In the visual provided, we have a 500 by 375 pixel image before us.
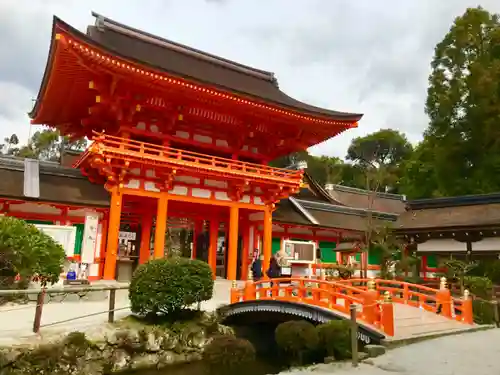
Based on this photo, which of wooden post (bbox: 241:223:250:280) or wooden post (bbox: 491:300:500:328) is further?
wooden post (bbox: 241:223:250:280)

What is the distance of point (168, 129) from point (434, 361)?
1294cm

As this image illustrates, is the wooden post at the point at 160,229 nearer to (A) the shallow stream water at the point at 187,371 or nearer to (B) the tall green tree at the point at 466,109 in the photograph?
(A) the shallow stream water at the point at 187,371

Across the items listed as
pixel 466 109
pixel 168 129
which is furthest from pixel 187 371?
pixel 466 109

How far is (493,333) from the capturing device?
36.2 feet

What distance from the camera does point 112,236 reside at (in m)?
15.3

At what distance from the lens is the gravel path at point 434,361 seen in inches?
282

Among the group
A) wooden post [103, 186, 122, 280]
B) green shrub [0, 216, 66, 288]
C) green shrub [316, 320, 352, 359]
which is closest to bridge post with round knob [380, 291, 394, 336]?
green shrub [316, 320, 352, 359]

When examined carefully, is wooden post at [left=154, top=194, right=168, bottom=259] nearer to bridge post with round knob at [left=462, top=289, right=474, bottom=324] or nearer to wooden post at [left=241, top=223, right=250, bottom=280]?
wooden post at [left=241, top=223, right=250, bottom=280]

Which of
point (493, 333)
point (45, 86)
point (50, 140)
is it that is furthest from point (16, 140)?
point (493, 333)

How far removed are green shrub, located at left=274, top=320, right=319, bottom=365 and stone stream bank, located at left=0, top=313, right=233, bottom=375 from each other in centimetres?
177

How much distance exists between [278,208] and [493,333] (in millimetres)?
12346

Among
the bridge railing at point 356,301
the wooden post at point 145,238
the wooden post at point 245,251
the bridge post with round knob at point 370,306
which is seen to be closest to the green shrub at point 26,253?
the bridge railing at point 356,301

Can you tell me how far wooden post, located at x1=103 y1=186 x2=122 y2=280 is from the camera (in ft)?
49.9

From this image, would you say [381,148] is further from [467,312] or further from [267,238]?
[467,312]
